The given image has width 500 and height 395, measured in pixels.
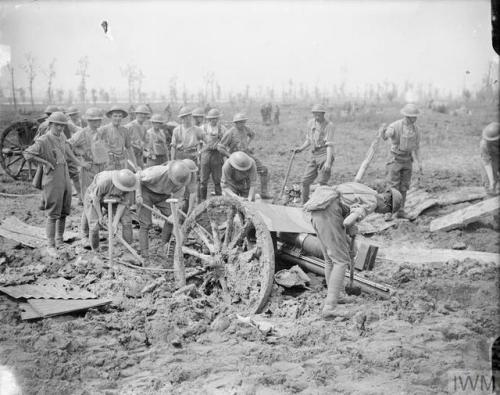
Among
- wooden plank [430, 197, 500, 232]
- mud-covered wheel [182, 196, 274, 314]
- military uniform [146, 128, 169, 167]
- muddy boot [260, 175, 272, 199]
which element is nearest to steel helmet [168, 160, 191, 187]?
mud-covered wheel [182, 196, 274, 314]

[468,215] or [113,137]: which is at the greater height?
[113,137]

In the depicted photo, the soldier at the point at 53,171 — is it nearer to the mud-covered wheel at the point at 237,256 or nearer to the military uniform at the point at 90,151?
the military uniform at the point at 90,151

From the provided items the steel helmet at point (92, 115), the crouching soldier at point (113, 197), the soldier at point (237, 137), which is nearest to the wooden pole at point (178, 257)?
the crouching soldier at point (113, 197)

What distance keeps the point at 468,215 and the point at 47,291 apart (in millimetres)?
6237

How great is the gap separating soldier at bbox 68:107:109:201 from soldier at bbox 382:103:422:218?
194 inches

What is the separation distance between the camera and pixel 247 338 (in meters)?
4.47

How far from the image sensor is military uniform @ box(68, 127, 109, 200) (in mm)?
8336

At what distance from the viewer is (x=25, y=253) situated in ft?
22.3

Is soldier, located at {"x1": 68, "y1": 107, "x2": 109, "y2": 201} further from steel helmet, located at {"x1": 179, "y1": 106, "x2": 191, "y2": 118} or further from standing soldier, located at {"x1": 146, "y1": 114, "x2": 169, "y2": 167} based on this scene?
steel helmet, located at {"x1": 179, "y1": 106, "x2": 191, "y2": 118}

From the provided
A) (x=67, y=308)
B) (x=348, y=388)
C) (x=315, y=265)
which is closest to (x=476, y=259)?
(x=315, y=265)

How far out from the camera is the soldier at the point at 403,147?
8.35 metres

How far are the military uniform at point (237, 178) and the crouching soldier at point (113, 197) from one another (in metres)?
1.26

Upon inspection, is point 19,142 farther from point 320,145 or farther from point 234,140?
point 320,145

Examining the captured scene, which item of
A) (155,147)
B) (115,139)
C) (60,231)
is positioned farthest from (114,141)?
(60,231)
